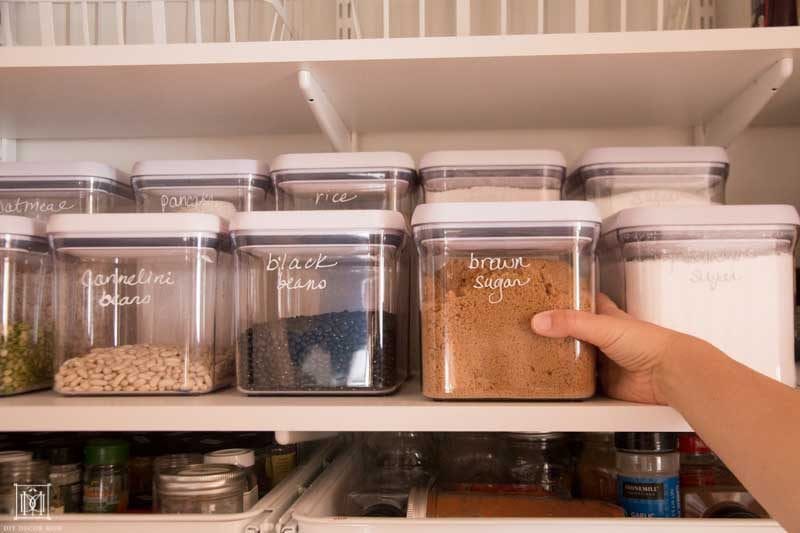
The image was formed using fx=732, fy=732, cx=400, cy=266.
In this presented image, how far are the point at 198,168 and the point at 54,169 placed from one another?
198mm

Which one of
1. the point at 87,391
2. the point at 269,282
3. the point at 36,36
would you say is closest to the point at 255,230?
the point at 269,282

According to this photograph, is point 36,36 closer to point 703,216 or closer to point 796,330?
point 703,216

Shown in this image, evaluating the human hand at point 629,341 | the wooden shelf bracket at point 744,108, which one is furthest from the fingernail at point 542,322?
the wooden shelf bracket at point 744,108

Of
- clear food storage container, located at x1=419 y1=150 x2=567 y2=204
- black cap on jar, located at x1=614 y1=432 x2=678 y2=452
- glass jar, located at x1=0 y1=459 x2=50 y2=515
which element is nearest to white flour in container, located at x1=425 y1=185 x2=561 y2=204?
clear food storage container, located at x1=419 y1=150 x2=567 y2=204

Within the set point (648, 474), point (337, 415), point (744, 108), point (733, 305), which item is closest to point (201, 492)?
point (337, 415)

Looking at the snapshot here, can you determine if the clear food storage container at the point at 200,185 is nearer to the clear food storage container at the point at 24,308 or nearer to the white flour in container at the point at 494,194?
the clear food storage container at the point at 24,308

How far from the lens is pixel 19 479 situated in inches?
35.4

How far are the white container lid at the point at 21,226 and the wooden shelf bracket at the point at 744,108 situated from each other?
944 millimetres

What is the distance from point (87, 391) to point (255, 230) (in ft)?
0.93

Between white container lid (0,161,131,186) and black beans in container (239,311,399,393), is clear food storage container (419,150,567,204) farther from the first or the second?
white container lid (0,161,131,186)

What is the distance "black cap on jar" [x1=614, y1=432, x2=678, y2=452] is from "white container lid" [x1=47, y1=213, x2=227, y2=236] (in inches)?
22.9

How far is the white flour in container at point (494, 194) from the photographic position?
37.6 inches

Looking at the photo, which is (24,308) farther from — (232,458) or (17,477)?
(232,458)

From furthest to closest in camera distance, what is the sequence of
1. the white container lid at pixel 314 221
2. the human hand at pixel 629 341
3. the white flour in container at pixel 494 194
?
1. the white flour in container at pixel 494 194
2. the white container lid at pixel 314 221
3. the human hand at pixel 629 341
